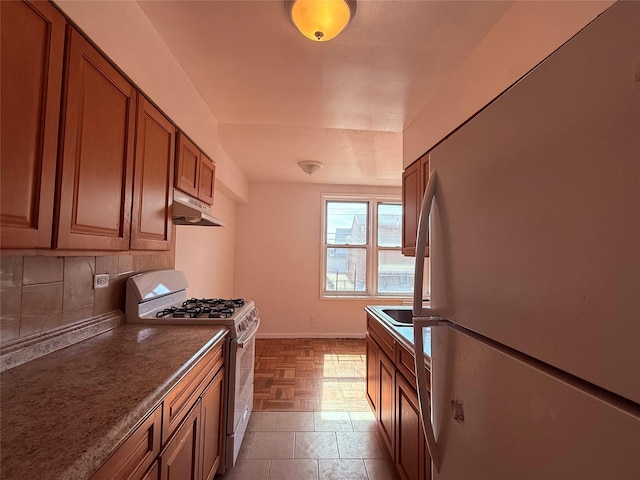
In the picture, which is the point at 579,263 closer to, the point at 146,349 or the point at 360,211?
the point at 146,349

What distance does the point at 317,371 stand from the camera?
351 cm

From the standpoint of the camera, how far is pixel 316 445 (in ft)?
7.09

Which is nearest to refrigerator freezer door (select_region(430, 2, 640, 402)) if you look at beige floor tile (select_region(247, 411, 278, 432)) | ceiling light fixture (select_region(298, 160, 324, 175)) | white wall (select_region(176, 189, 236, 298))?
beige floor tile (select_region(247, 411, 278, 432))

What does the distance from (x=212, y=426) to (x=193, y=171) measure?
1.58m

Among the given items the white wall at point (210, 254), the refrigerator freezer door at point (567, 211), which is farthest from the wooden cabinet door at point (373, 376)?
the white wall at point (210, 254)

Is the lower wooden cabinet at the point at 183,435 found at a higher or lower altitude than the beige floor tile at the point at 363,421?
higher

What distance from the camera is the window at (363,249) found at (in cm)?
510

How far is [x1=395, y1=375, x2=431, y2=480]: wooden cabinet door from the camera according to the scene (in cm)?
138

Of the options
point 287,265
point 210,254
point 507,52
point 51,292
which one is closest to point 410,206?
point 507,52

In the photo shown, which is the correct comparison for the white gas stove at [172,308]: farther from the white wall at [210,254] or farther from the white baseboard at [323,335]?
the white baseboard at [323,335]

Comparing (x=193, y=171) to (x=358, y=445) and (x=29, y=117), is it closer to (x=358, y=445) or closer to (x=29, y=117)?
(x=29, y=117)

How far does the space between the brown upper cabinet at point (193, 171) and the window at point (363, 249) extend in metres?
2.77

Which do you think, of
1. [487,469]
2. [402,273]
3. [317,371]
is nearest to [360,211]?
[402,273]

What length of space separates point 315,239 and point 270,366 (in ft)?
6.98
